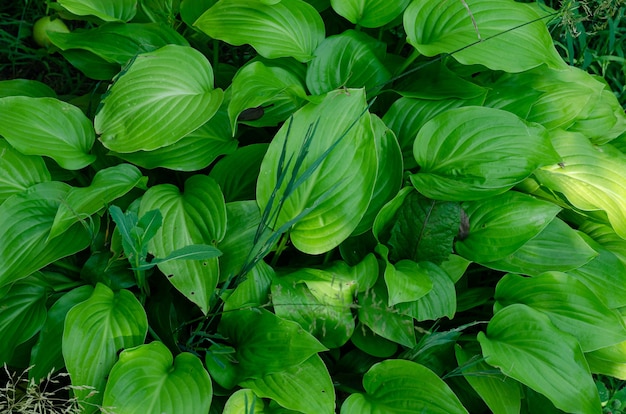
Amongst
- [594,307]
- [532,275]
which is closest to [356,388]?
[532,275]

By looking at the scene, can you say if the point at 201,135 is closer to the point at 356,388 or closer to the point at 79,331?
the point at 79,331

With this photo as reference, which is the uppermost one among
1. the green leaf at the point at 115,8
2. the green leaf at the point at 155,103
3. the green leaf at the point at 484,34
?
the green leaf at the point at 484,34

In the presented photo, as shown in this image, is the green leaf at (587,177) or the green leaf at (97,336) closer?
the green leaf at (97,336)

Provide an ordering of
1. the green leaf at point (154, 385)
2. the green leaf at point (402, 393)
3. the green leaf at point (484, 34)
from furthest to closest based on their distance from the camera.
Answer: the green leaf at point (484, 34) < the green leaf at point (402, 393) < the green leaf at point (154, 385)

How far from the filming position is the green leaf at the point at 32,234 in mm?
1470

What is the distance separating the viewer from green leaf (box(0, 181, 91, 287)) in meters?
1.47

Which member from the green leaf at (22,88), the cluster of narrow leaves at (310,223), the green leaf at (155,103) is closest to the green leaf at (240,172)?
the cluster of narrow leaves at (310,223)

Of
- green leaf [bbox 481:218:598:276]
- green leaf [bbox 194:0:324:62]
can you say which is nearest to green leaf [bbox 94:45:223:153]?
green leaf [bbox 194:0:324:62]

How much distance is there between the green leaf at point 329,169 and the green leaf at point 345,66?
267mm

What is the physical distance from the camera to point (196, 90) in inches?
65.2

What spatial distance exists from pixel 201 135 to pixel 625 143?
1.42 meters

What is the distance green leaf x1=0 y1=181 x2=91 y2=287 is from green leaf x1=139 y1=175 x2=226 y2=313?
20cm

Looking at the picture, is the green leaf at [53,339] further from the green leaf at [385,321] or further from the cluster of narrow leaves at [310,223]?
the green leaf at [385,321]

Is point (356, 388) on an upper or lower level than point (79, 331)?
lower
